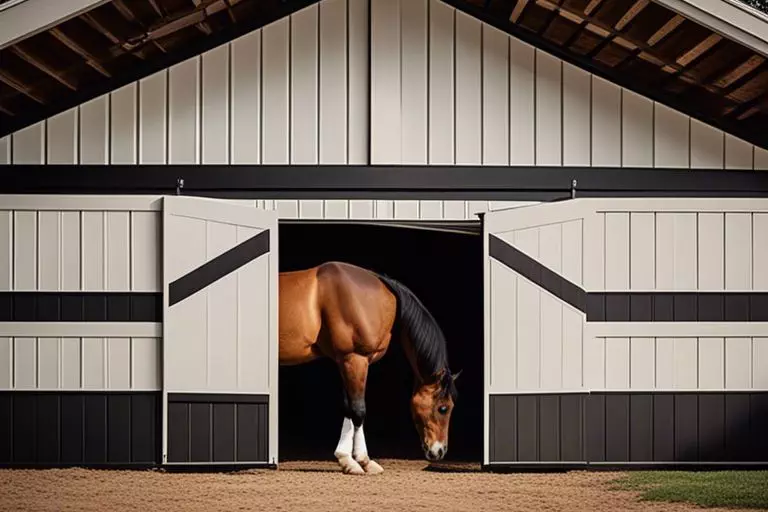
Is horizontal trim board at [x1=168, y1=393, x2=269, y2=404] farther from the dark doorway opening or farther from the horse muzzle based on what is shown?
the dark doorway opening

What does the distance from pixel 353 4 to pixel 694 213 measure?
10.0 ft

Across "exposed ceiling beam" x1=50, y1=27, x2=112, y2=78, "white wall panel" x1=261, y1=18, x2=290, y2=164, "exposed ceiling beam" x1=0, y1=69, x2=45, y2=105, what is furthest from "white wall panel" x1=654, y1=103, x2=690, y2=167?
"exposed ceiling beam" x1=0, y1=69, x2=45, y2=105

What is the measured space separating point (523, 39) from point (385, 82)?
1.12 m

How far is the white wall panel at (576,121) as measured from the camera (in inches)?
390

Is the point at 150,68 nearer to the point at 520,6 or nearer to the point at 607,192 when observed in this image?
the point at 520,6

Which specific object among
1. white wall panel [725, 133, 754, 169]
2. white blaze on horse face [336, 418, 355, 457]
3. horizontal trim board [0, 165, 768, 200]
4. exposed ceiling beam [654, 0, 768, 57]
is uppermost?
exposed ceiling beam [654, 0, 768, 57]

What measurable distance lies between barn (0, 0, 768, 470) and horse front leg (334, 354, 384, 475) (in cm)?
61

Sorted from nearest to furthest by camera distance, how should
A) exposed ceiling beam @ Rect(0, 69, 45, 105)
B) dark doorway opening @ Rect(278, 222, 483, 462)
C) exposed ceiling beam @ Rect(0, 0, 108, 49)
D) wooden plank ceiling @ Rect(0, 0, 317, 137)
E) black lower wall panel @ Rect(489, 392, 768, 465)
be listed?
exposed ceiling beam @ Rect(0, 0, 108, 49) → wooden plank ceiling @ Rect(0, 0, 317, 137) → exposed ceiling beam @ Rect(0, 69, 45, 105) → black lower wall panel @ Rect(489, 392, 768, 465) → dark doorway opening @ Rect(278, 222, 483, 462)

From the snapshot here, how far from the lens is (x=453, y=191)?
982 centimetres

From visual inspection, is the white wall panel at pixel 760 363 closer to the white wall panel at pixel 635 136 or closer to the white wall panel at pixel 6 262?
Answer: the white wall panel at pixel 635 136

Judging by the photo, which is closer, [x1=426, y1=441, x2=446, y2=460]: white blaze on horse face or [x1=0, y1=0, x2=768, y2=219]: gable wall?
[x1=0, y1=0, x2=768, y2=219]: gable wall

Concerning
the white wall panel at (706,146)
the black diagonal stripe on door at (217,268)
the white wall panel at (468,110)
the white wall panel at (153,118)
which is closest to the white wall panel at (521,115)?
the white wall panel at (468,110)

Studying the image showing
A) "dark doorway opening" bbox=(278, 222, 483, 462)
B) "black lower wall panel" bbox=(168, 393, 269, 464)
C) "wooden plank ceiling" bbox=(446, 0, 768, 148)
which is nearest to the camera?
"wooden plank ceiling" bbox=(446, 0, 768, 148)

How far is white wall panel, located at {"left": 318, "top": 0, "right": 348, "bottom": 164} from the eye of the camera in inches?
387
